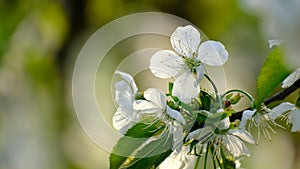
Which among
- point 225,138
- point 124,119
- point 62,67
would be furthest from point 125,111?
point 62,67

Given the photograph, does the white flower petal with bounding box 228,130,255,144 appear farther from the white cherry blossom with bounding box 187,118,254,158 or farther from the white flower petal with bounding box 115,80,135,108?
the white flower petal with bounding box 115,80,135,108

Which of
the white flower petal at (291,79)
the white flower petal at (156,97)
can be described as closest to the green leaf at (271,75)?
the white flower petal at (291,79)

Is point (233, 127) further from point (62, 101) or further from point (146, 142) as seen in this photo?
point (62, 101)

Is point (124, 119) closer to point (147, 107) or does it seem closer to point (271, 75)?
point (147, 107)

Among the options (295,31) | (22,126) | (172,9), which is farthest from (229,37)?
(295,31)

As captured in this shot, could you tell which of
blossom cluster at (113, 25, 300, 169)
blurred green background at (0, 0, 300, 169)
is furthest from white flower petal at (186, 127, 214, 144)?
blurred green background at (0, 0, 300, 169)

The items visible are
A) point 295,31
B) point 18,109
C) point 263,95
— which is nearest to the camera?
point 295,31
